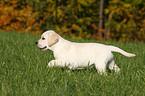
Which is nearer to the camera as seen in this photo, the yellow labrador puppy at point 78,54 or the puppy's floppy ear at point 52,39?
the yellow labrador puppy at point 78,54

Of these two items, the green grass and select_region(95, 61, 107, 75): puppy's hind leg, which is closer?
the green grass

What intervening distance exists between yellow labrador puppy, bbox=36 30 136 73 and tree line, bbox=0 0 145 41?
922 cm

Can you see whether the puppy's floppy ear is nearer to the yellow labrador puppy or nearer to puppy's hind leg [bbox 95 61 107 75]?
the yellow labrador puppy

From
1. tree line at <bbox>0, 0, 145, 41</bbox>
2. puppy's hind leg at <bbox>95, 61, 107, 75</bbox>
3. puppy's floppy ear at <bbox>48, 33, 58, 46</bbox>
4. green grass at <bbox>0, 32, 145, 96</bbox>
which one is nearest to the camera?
green grass at <bbox>0, 32, 145, 96</bbox>

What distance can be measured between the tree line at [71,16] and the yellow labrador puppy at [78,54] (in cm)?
922

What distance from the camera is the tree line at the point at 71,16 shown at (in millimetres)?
12984

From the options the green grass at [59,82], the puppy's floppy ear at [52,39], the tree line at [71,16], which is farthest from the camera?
the tree line at [71,16]

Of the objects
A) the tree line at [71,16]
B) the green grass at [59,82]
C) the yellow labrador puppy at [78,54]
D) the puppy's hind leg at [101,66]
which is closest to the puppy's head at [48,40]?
the yellow labrador puppy at [78,54]

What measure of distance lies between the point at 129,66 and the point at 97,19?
35.4 feet

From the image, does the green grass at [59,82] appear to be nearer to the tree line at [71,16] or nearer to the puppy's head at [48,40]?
the puppy's head at [48,40]

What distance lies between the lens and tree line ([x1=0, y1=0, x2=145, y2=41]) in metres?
13.0

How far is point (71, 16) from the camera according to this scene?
13547 mm

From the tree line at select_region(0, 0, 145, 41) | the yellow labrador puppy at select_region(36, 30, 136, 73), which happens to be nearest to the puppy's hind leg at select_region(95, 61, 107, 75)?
the yellow labrador puppy at select_region(36, 30, 136, 73)

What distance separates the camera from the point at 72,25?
531 inches
